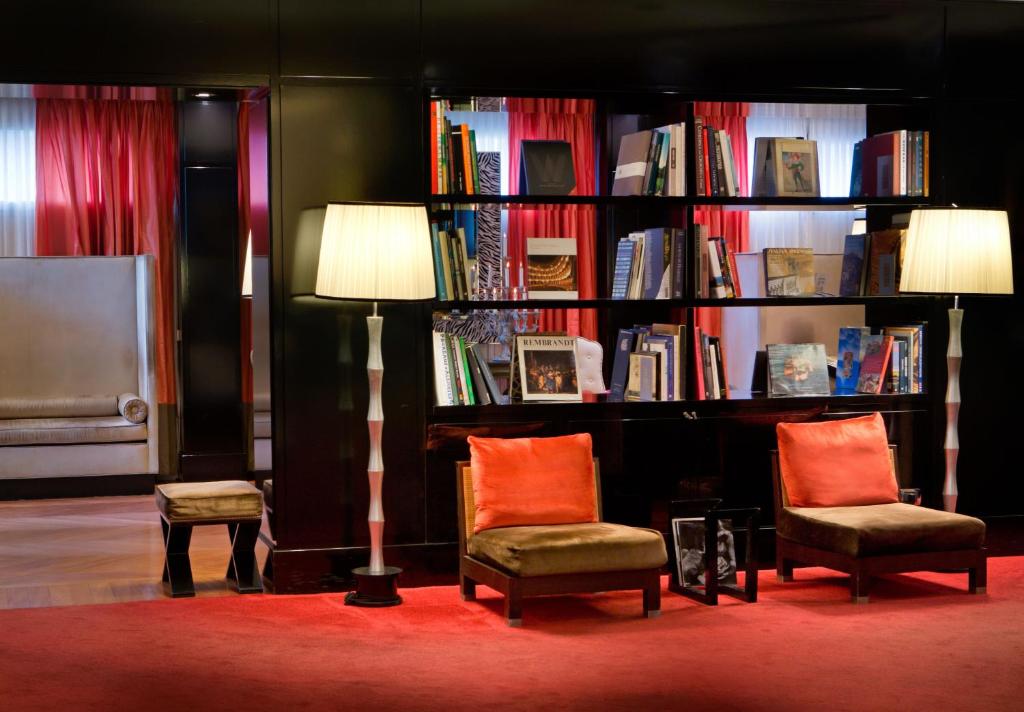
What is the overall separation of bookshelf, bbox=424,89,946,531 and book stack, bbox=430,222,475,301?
0.17ft

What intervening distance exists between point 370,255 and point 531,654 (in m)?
1.74

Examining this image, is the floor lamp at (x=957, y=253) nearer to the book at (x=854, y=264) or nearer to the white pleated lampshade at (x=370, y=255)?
the book at (x=854, y=264)

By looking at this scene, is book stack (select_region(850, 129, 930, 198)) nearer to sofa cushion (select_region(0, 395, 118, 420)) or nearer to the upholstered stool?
the upholstered stool

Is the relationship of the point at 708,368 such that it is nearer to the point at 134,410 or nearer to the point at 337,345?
the point at 337,345

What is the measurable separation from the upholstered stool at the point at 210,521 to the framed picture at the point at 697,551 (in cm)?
187

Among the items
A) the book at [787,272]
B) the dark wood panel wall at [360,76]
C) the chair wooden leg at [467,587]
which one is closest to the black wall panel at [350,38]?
the dark wood panel wall at [360,76]

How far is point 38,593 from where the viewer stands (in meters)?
5.88

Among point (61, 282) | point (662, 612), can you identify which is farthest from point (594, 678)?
point (61, 282)

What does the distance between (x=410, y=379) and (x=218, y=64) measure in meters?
1.61

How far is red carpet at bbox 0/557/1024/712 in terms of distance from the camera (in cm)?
421

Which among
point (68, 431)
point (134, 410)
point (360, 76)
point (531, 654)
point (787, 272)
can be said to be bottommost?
point (531, 654)

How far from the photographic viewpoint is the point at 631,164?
6.32 m

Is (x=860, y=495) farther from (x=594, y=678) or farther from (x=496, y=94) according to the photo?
(x=496, y=94)

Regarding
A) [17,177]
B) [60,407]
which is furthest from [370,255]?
[17,177]
